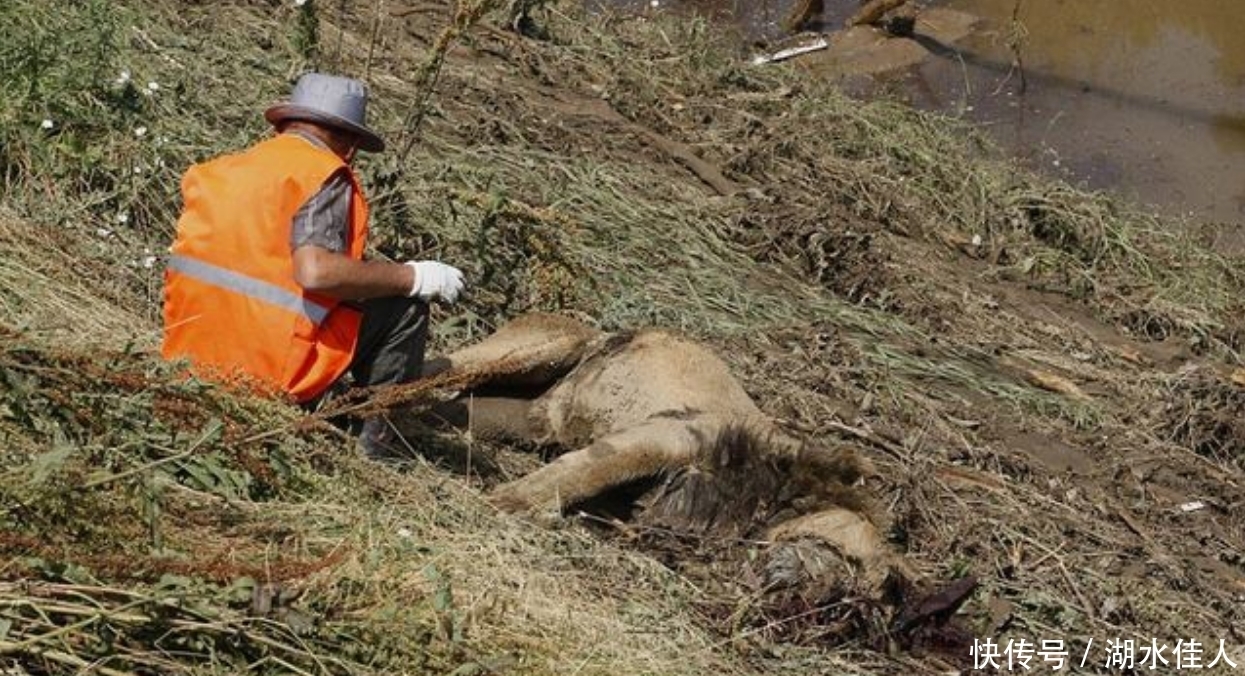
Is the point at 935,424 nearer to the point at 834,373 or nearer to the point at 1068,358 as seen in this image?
the point at 834,373

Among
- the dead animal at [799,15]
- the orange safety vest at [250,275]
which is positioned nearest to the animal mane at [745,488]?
the orange safety vest at [250,275]

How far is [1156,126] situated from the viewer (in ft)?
48.7

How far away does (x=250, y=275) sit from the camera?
654 cm

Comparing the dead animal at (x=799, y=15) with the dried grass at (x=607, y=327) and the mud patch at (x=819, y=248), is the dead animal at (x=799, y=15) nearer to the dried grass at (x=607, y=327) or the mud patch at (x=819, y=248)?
the dried grass at (x=607, y=327)

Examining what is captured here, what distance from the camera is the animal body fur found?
7148 mm

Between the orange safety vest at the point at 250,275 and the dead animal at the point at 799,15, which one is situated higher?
the orange safety vest at the point at 250,275

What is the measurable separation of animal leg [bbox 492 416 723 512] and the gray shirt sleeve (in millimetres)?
998

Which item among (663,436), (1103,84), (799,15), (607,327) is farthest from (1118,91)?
(663,436)

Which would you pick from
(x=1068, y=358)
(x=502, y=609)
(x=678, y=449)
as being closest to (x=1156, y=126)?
(x=1068, y=358)

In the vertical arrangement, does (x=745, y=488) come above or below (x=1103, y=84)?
above

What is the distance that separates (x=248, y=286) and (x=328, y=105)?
26.0 inches

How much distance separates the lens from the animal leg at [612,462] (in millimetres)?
6832

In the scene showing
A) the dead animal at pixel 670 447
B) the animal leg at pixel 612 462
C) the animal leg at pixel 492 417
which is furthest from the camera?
the animal leg at pixel 492 417

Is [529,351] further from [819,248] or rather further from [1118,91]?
[1118,91]
